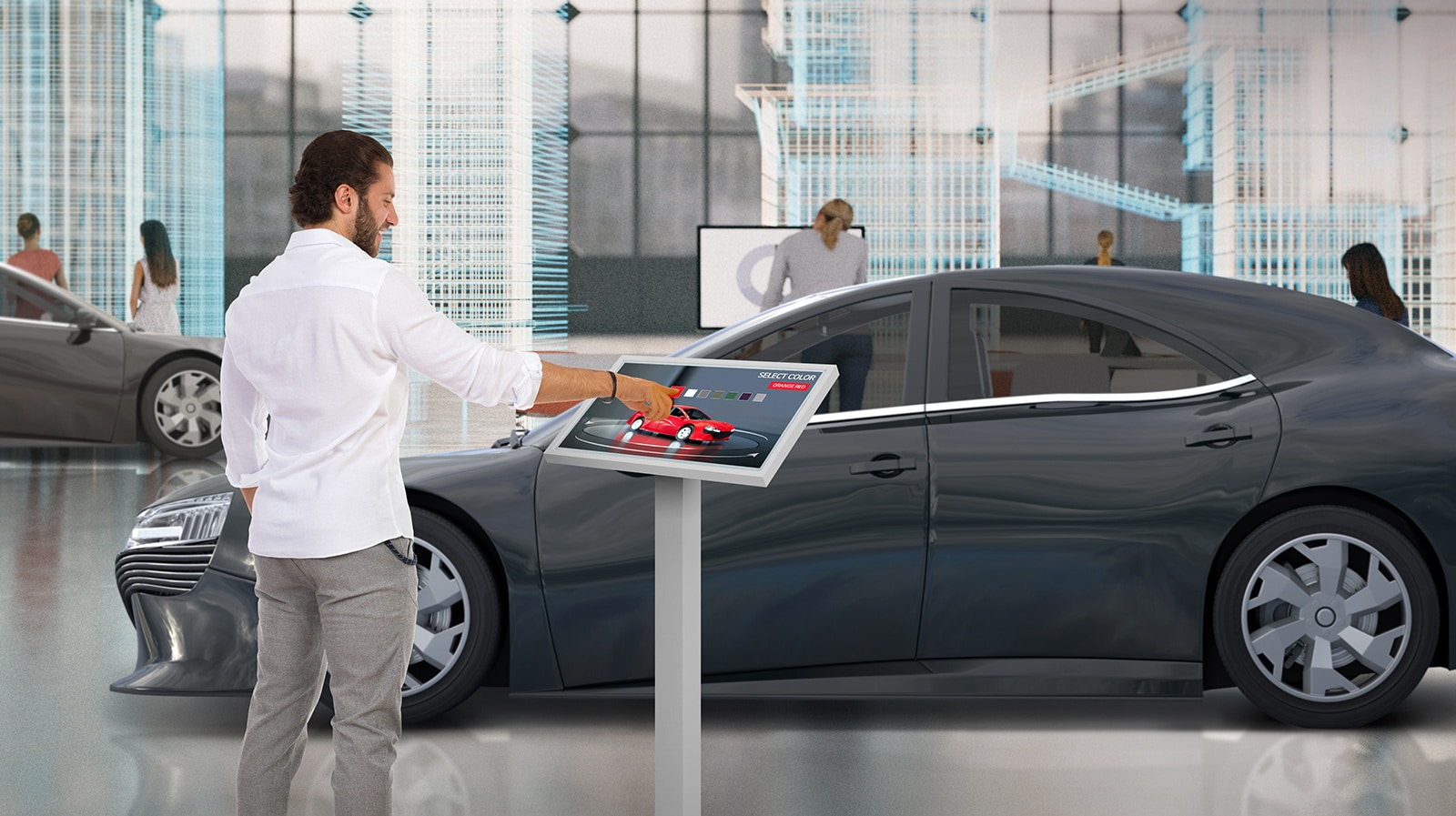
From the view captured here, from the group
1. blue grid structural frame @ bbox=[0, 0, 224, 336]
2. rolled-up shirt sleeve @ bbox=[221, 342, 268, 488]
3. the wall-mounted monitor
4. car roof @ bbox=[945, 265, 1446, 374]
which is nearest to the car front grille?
rolled-up shirt sleeve @ bbox=[221, 342, 268, 488]

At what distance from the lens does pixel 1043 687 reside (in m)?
3.61

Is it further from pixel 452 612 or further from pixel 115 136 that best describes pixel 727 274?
pixel 115 136

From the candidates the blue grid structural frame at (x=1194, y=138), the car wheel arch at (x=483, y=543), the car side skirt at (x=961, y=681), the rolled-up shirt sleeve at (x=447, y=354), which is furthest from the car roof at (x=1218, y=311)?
the blue grid structural frame at (x=1194, y=138)

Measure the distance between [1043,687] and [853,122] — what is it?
44.6 ft

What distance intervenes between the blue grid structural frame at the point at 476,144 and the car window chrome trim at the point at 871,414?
12824 mm

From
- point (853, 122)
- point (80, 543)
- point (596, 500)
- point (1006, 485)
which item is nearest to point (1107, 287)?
point (1006, 485)

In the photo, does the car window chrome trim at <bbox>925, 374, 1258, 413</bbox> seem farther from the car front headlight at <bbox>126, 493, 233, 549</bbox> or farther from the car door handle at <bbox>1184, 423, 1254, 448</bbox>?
the car front headlight at <bbox>126, 493, 233, 549</bbox>

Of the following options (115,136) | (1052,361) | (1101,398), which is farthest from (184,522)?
(115,136)

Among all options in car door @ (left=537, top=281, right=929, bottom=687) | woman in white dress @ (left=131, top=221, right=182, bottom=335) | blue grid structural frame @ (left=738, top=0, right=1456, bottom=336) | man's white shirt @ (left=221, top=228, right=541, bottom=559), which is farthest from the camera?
blue grid structural frame @ (left=738, top=0, right=1456, bottom=336)

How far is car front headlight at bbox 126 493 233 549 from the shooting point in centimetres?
370

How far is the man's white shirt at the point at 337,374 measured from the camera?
7.52ft

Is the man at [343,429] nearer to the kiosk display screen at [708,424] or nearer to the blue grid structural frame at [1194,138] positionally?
the kiosk display screen at [708,424]

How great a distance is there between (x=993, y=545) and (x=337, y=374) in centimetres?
191

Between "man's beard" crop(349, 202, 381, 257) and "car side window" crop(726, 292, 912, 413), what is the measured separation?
149 centimetres
